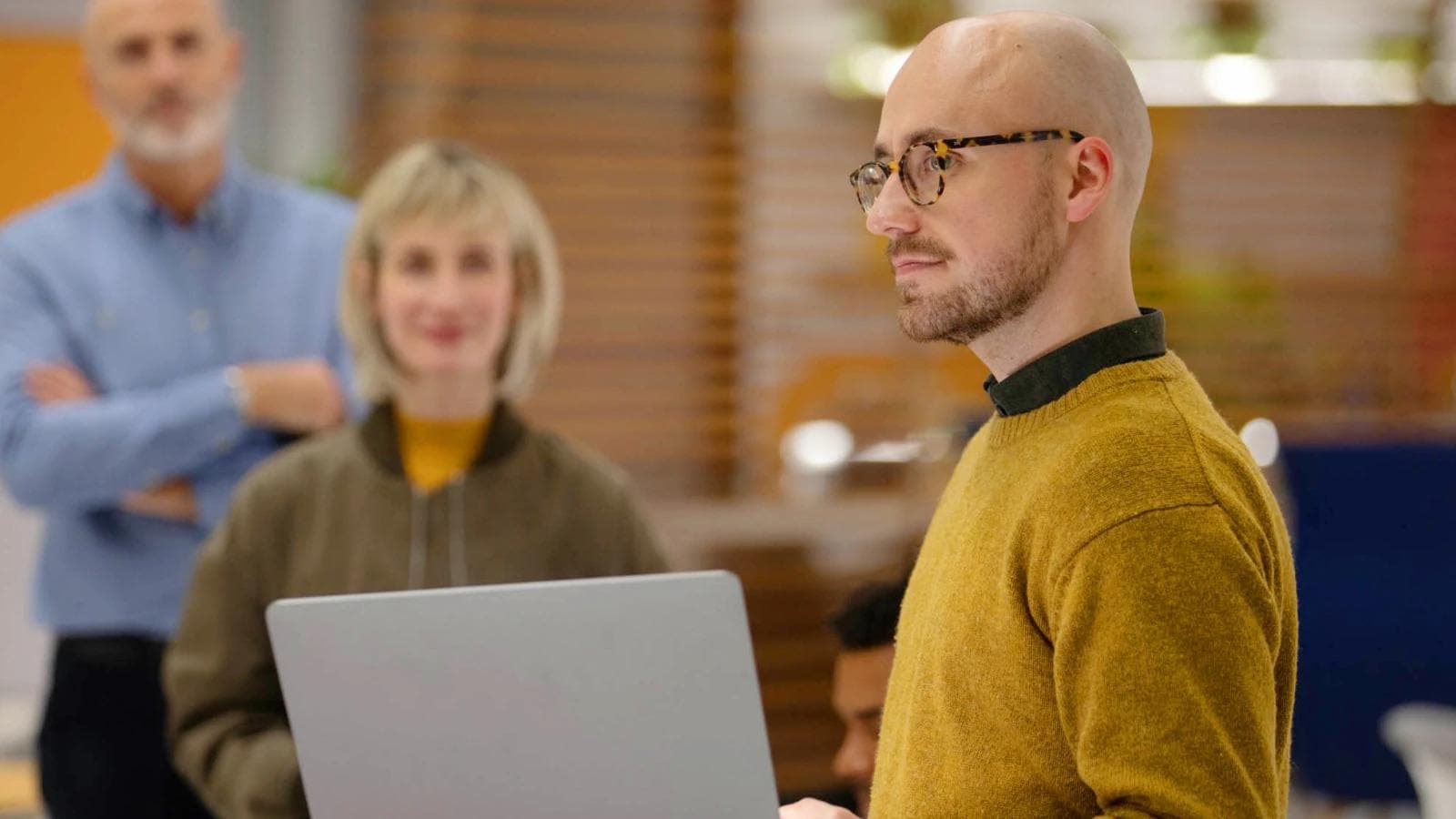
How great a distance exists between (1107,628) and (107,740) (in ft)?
6.16

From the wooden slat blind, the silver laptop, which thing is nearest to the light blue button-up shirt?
the silver laptop

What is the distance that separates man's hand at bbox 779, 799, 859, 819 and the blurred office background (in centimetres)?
280

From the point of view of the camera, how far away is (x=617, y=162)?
477 centimetres

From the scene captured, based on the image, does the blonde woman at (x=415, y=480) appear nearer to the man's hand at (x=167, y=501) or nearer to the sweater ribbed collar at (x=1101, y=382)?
the man's hand at (x=167, y=501)

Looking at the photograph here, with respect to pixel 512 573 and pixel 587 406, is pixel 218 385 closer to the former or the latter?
pixel 512 573

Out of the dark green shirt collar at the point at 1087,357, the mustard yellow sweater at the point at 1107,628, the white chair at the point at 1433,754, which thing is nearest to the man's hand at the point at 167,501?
the mustard yellow sweater at the point at 1107,628

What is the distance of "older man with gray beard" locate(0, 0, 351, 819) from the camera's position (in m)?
2.59

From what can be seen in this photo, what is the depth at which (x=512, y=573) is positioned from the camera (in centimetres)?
226

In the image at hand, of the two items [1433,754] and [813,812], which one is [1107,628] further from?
[1433,754]

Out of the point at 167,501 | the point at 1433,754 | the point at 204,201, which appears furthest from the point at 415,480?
the point at 1433,754

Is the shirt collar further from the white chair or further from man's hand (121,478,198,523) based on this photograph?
the white chair

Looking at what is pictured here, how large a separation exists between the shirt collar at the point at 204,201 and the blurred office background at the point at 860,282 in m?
1.34

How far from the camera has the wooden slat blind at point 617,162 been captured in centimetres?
461

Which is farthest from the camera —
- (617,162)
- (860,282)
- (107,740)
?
(860,282)
